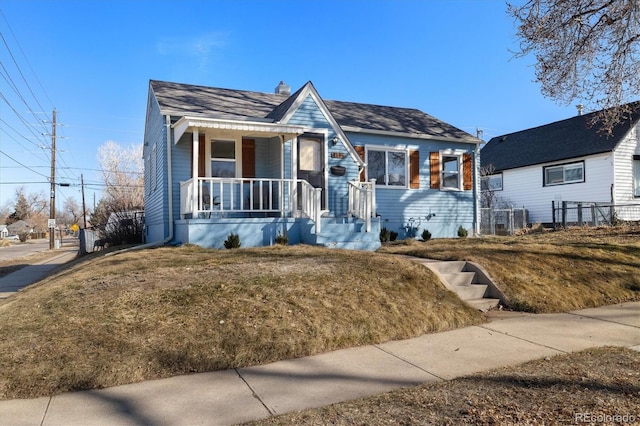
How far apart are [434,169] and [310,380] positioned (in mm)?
12913

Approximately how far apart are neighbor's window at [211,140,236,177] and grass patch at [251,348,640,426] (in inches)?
373

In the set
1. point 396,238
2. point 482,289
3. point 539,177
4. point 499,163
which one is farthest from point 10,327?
point 499,163

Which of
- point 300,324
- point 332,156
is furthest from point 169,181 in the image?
point 300,324

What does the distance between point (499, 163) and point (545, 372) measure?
81.8 feet

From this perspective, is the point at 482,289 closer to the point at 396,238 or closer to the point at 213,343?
the point at 213,343

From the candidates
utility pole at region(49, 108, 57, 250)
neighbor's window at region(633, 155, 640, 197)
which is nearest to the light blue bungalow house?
neighbor's window at region(633, 155, 640, 197)

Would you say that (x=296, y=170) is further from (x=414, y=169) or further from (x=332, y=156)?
(x=414, y=169)

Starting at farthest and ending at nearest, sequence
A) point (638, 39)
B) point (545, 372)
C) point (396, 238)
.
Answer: point (396, 238) → point (638, 39) → point (545, 372)

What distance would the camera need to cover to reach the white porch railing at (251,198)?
10.3 meters

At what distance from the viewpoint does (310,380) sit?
393 centimetres

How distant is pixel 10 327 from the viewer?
4.77 m

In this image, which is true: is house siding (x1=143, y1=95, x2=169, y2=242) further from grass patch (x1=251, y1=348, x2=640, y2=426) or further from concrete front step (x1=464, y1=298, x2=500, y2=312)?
grass patch (x1=251, y1=348, x2=640, y2=426)

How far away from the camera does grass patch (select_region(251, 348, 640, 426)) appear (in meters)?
3.05

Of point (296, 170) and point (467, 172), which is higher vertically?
Result: point (467, 172)
